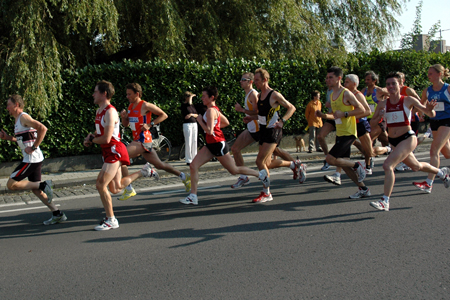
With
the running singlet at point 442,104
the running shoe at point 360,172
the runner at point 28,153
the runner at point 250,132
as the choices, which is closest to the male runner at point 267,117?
the runner at point 250,132

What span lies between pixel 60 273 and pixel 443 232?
4020mm

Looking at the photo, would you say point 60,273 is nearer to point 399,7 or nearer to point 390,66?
point 390,66

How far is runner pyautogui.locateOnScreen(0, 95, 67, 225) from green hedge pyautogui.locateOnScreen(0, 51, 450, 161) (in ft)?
14.3

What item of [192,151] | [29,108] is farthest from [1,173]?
[192,151]

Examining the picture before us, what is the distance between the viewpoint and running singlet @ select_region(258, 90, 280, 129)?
6.51 m

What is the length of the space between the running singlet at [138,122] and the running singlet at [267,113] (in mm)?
1798

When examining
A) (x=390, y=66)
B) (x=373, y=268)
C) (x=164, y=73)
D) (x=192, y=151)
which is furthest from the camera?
(x=390, y=66)

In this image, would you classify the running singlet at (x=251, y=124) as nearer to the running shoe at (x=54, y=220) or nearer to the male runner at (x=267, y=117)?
the male runner at (x=267, y=117)

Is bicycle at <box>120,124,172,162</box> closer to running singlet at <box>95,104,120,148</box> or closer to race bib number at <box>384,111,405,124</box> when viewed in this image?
running singlet at <box>95,104,120,148</box>

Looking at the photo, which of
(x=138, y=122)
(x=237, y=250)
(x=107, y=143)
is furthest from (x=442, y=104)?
(x=107, y=143)

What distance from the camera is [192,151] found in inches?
435

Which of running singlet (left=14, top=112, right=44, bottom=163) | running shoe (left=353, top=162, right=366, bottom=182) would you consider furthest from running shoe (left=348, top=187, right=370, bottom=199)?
running singlet (left=14, top=112, right=44, bottom=163)

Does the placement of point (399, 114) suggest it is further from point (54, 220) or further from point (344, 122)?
point (54, 220)

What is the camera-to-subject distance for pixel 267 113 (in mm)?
6559
